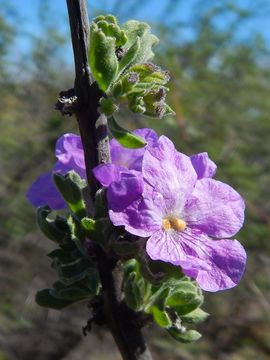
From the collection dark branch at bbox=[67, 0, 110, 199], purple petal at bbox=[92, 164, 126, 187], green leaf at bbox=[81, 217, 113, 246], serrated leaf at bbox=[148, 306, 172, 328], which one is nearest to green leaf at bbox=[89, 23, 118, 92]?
dark branch at bbox=[67, 0, 110, 199]

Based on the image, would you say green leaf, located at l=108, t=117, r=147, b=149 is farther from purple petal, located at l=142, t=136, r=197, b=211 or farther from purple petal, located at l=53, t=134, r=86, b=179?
purple petal, located at l=53, t=134, r=86, b=179

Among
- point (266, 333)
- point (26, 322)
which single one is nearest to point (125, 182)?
point (26, 322)

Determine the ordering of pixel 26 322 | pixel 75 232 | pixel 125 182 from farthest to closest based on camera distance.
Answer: pixel 26 322, pixel 75 232, pixel 125 182

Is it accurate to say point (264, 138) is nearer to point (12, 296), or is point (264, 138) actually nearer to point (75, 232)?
point (12, 296)

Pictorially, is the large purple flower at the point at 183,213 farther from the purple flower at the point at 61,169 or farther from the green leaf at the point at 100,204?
the purple flower at the point at 61,169

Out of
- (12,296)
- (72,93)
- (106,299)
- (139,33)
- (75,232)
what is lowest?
(106,299)

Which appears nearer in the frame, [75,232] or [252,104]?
[75,232]

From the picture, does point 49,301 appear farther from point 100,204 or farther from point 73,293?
point 100,204

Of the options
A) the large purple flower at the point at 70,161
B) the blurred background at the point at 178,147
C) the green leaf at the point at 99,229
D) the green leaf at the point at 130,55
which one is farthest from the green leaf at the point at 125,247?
the blurred background at the point at 178,147
